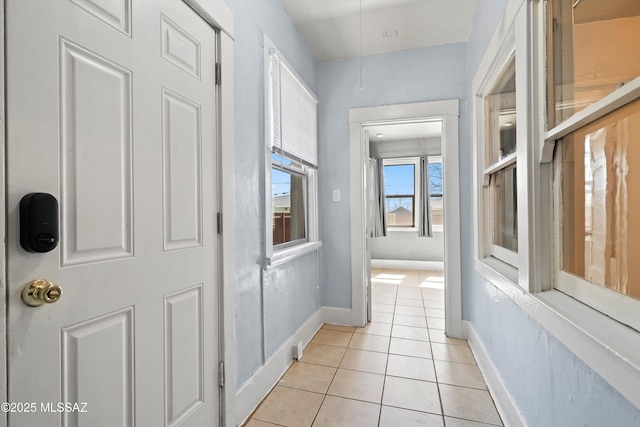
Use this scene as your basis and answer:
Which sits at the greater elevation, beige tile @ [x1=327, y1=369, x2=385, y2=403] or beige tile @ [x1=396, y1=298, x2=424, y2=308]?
beige tile @ [x1=327, y1=369, x2=385, y2=403]

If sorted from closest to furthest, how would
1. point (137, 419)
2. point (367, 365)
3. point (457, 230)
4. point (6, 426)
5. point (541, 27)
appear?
point (6, 426), point (137, 419), point (541, 27), point (367, 365), point (457, 230)

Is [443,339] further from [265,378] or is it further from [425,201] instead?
[425,201]

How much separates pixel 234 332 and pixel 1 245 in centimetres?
109

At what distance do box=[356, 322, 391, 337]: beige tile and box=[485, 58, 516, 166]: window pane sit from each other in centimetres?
179

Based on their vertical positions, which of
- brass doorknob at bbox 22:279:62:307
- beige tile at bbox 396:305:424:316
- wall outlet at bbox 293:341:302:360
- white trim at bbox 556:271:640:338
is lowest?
beige tile at bbox 396:305:424:316

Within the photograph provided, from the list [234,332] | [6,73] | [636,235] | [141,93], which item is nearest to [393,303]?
[234,332]

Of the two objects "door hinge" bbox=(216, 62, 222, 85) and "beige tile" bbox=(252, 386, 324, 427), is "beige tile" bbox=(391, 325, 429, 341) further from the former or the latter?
"door hinge" bbox=(216, 62, 222, 85)

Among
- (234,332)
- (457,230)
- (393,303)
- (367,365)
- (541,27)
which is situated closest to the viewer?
(541,27)

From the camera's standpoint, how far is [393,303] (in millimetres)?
3801

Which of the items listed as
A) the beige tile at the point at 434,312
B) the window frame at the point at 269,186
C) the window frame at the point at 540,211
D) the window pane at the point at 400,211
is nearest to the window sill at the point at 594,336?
the window frame at the point at 540,211

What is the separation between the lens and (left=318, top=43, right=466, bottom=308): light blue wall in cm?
287

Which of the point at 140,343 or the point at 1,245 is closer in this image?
the point at 1,245

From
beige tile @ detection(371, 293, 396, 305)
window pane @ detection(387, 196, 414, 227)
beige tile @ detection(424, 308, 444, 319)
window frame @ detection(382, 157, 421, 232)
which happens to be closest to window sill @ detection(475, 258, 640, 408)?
beige tile @ detection(424, 308, 444, 319)

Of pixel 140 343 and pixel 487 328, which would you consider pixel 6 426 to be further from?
pixel 487 328
